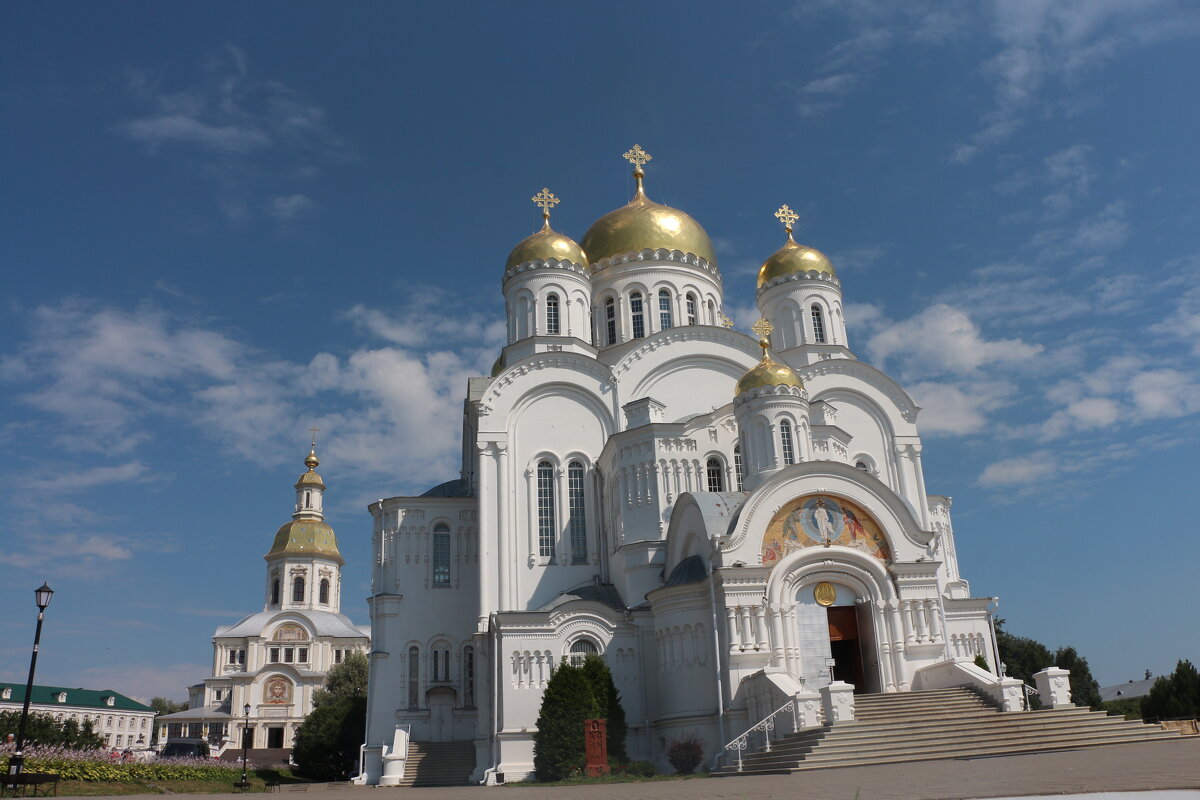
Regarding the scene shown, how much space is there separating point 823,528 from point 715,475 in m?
5.10

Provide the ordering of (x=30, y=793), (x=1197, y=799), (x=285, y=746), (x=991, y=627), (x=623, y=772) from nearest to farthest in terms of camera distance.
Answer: (x=1197, y=799), (x=30, y=793), (x=623, y=772), (x=991, y=627), (x=285, y=746)

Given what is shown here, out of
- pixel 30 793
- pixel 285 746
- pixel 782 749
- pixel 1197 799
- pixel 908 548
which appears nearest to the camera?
pixel 1197 799

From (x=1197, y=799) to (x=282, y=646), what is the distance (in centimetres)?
5780

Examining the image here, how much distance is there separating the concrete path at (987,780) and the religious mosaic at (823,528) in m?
6.53

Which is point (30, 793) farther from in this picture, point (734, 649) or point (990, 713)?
point (990, 713)

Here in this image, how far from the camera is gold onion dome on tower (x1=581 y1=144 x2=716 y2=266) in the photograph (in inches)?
1265

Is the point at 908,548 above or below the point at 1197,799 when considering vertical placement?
above

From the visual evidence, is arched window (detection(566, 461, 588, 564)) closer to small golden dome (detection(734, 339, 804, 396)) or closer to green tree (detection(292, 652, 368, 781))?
small golden dome (detection(734, 339, 804, 396))

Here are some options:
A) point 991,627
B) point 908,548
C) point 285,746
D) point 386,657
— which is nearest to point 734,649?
point 908,548

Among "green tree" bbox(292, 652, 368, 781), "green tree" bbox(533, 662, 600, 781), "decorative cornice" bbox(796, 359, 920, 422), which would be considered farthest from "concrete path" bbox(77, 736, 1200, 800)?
"green tree" bbox(292, 652, 368, 781)

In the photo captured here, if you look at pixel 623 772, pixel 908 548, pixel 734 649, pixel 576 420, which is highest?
pixel 576 420

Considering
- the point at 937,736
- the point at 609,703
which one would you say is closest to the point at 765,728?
the point at 937,736

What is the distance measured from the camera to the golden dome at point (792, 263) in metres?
32.0

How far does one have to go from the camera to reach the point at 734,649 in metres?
19.6
